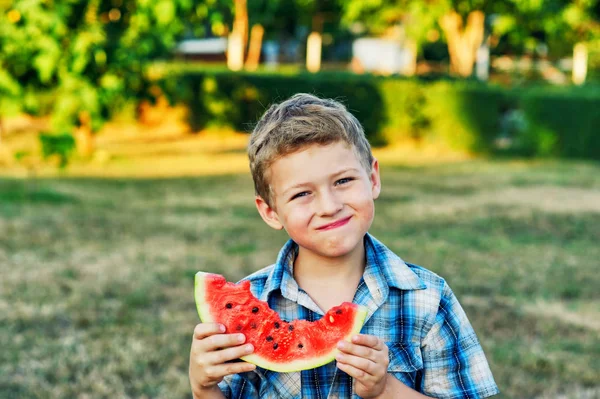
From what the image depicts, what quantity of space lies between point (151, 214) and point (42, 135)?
4717 millimetres

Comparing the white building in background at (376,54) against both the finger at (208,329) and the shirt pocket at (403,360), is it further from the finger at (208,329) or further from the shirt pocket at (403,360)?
the finger at (208,329)

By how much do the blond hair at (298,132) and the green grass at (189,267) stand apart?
87.9 inches

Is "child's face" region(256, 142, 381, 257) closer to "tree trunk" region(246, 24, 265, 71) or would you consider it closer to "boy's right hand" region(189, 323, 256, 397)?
"boy's right hand" region(189, 323, 256, 397)

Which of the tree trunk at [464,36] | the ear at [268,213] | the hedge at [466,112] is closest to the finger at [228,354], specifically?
the ear at [268,213]

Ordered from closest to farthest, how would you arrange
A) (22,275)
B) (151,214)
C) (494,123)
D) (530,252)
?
(22,275)
(530,252)
(151,214)
(494,123)

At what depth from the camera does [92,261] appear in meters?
6.77

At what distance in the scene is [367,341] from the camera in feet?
6.48

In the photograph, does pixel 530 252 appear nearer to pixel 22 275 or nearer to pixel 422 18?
pixel 22 275

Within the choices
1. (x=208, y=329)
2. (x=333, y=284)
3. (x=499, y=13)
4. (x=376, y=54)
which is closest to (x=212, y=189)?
(x=333, y=284)

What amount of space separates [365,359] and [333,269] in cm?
44

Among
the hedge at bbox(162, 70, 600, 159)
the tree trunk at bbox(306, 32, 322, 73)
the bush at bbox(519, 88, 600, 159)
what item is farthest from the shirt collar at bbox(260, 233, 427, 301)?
the tree trunk at bbox(306, 32, 322, 73)

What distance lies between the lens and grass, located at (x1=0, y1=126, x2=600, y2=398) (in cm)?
453

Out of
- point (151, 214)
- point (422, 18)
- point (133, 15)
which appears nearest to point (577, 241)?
point (151, 214)

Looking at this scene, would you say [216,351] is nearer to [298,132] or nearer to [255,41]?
[298,132]
